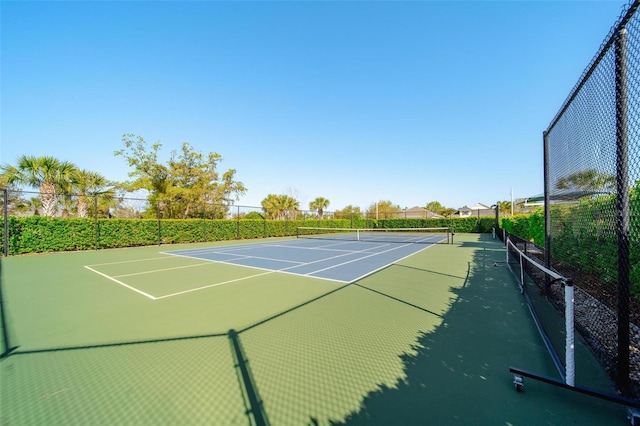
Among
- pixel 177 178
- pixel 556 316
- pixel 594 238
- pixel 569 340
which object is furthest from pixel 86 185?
pixel 594 238

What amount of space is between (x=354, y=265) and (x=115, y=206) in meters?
17.6

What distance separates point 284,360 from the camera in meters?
2.80

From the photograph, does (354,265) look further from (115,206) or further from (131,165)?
(131,165)

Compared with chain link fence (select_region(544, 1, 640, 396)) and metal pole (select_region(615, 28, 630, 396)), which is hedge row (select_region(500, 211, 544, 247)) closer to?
chain link fence (select_region(544, 1, 640, 396))

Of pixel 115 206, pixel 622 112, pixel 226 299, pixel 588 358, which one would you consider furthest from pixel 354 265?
pixel 115 206

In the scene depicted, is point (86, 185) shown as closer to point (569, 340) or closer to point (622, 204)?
point (569, 340)

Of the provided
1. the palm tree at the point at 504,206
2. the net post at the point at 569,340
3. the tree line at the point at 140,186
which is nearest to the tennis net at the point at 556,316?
the net post at the point at 569,340

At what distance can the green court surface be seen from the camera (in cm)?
205

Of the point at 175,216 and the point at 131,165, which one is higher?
the point at 131,165

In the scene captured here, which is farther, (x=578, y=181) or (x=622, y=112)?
(x=578, y=181)

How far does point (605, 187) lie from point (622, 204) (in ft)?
2.57

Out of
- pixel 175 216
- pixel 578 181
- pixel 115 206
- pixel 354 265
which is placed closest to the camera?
pixel 578 181

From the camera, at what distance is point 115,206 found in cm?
1767

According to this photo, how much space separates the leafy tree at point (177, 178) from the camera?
76.1 feet
